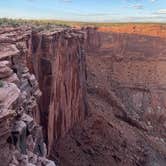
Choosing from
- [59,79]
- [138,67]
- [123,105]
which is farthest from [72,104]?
[138,67]

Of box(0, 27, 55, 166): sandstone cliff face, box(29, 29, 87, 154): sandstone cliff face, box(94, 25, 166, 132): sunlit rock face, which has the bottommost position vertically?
box(94, 25, 166, 132): sunlit rock face

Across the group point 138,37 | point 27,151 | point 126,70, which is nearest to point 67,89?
point 27,151

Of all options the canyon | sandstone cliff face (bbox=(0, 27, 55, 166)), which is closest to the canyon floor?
the canyon

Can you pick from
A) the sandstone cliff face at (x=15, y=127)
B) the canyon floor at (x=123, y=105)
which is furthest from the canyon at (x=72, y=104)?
the canyon floor at (x=123, y=105)

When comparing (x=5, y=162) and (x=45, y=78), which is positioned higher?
(x=5, y=162)

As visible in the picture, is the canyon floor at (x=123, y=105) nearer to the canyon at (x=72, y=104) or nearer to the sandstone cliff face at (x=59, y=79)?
the canyon at (x=72, y=104)

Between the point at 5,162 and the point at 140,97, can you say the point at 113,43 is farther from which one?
the point at 5,162

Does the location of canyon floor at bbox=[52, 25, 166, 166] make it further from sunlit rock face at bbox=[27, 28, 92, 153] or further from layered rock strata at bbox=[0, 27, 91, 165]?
layered rock strata at bbox=[0, 27, 91, 165]


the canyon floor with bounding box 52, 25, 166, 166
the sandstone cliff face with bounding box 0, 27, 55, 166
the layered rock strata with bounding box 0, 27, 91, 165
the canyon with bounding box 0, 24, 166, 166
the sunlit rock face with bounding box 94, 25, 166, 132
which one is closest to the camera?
the sandstone cliff face with bounding box 0, 27, 55, 166
